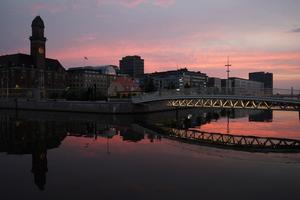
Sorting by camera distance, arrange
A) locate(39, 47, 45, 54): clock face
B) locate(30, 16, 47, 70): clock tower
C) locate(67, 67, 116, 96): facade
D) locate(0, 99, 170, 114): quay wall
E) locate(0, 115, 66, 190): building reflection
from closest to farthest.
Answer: locate(0, 115, 66, 190): building reflection → locate(0, 99, 170, 114): quay wall → locate(30, 16, 47, 70): clock tower → locate(39, 47, 45, 54): clock face → locate(67, 67, 116, 96): facade

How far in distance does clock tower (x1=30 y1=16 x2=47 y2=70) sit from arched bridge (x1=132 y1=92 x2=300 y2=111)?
61.6m

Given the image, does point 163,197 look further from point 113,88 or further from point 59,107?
point 113,88

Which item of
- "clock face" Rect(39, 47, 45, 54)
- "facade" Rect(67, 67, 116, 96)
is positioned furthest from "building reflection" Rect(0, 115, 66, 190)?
"facade" Rect(67, 67, 116, 96)

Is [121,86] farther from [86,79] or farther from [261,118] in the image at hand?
[261,118]

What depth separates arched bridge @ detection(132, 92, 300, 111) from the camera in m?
43.6

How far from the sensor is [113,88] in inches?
5039

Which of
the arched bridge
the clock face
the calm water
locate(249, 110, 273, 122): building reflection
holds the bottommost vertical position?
the calm water

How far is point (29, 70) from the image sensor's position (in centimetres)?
11838

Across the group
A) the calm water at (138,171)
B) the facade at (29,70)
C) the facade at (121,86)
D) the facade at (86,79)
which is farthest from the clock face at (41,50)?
the calm water at (138,171)

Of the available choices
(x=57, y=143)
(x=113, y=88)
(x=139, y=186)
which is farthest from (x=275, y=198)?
(x=113, y=88)

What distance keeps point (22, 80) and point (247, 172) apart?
358 feet

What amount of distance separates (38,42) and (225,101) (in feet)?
264

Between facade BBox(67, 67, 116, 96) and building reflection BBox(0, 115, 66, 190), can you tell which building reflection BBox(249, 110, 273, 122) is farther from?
facade BBox(67, 67, 116, 96)

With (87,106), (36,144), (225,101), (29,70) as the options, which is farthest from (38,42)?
(36,144)
